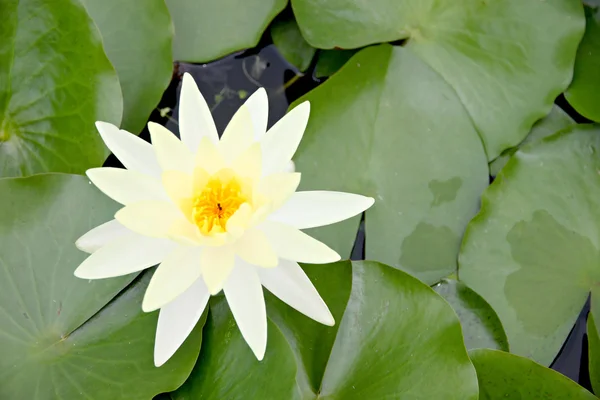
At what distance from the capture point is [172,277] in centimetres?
112

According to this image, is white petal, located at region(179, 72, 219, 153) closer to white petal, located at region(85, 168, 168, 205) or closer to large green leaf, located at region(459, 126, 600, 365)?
white petal, located at region(85, 168, 168, 205)

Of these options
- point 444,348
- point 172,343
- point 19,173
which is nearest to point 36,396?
point 172,343

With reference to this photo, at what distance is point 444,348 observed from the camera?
1.44 metres

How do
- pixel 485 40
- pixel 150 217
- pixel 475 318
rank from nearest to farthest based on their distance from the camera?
pixel 150 217
pixel 475 318
pixel 485 40

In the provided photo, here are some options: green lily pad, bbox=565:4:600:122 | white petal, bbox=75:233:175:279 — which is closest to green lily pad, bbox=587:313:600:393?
green lily pad, bbox=565:4:600:122

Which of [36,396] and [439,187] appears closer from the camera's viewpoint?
[36,396]

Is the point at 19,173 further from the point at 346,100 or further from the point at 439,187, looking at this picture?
the point at 439,187

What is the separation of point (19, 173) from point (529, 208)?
169cm

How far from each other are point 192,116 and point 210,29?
2.38 feet

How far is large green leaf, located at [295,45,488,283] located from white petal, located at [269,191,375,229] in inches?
16.3

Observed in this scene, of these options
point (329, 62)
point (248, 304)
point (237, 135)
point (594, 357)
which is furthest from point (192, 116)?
point (594, 357)

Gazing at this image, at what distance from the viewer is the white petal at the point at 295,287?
4.17 ft

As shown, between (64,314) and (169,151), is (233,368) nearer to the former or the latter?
(64,314)

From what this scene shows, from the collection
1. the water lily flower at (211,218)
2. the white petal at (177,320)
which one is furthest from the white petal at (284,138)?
the white petal at (177,320)
